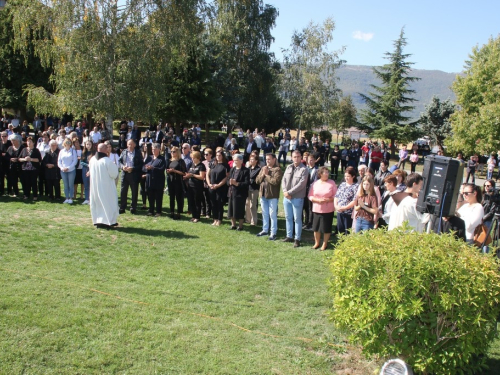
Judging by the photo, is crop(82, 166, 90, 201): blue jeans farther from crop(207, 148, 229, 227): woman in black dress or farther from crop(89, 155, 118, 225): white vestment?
crop(207, 148, 229, 227): woman in black dress

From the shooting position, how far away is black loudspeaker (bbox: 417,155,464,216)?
569cm

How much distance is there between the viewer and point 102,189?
9453 millimetres

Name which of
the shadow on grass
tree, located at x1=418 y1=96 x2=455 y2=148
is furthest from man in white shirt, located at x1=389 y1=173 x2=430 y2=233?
tree, located at x1=418 y1=96 x2=455 y2=148

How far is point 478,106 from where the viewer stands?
33.6 metres

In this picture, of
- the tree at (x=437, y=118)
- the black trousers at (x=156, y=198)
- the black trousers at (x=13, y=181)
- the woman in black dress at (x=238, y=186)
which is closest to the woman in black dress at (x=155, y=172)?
the black trousers at (x=156, y=198)

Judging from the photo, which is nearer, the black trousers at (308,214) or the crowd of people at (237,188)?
the crowd of people at (237,188)

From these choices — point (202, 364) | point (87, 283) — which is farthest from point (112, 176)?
point (202, 364)

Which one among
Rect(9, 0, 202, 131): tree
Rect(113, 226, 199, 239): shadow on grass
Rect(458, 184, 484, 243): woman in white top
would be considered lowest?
Rect(113, 226, 199, 239): shadow on grass

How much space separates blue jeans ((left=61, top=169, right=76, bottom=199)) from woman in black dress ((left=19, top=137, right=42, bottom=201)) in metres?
0.88

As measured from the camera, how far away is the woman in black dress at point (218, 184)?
34.4 ft

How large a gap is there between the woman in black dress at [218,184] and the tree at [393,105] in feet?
106

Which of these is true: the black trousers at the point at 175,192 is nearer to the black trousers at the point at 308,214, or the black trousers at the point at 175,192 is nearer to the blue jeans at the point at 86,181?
the blue jeans at the point at 86,181

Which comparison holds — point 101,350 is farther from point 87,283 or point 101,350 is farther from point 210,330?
point 87,283

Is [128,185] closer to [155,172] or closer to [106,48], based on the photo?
[155,172]
